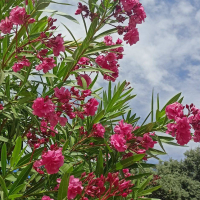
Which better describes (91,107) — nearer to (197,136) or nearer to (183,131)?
(183,131)

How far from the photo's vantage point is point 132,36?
8.29 ft

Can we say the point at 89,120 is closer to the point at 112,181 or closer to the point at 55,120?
the point at 55,120

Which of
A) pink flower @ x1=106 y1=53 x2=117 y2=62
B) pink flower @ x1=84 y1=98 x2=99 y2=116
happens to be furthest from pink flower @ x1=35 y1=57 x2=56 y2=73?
pink flower @ x1=106 y1=53 x2=117 y2=62

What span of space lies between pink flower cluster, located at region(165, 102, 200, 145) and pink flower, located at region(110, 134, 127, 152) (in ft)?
1.19

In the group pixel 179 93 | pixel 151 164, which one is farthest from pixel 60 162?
pixel 179 93

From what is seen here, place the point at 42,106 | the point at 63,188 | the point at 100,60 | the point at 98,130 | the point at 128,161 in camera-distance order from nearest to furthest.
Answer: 1. the point at 63,188
2. the point at 42,106
3. the point at 128,161
4. the point at 98,130
5. the point at 100,60

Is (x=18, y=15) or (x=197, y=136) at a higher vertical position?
(x=18, y=15)

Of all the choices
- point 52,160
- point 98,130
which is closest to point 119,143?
point 98,130

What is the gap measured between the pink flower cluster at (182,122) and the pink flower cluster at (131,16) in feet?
2.40

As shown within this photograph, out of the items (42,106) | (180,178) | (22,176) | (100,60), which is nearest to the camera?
(22,176)

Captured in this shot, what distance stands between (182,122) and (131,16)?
0.94 meters

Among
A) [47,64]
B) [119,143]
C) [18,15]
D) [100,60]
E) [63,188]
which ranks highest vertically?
[100,60]

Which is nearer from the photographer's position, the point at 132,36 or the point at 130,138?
the point at 130,138

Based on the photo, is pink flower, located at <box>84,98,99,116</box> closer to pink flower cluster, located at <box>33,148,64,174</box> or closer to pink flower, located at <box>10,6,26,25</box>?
pink flower cluster, located at <box>33,148,64,174</box>
